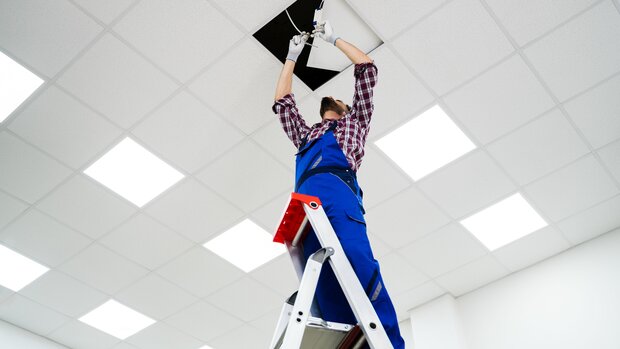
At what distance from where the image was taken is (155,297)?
15.2ft

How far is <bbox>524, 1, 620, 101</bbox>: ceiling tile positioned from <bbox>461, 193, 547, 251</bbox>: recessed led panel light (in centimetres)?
94

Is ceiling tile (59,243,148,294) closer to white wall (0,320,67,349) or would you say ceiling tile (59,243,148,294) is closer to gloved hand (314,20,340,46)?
white wall (0,320,67,349)

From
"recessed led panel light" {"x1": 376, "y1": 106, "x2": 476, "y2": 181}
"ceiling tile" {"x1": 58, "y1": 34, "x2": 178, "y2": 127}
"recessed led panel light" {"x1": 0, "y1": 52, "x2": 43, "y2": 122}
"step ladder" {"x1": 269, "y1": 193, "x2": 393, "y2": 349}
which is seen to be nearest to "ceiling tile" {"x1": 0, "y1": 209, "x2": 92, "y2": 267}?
"recessed led panel light" {"x1": 0, "y1": 52, "x2": 43, "y2": 122}

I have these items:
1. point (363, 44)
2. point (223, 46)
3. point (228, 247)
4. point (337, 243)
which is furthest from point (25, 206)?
point (337, 243)

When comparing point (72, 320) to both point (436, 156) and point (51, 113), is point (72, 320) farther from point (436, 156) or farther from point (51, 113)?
point (436, 156)

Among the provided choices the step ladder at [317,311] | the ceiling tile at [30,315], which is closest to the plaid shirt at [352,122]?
the step ladder at [317,311]

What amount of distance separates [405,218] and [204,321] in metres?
2.27

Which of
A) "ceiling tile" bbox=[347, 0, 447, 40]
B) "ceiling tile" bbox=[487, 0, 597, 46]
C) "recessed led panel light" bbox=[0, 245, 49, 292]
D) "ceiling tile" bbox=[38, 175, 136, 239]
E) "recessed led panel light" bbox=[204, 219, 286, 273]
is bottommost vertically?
"recessed led panel light" bbox=[204, 219, 286, 273]

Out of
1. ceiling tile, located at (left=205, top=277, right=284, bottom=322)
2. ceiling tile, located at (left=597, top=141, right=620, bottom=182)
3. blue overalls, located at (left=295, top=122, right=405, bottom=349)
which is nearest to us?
blue overalls, located at (left=295, top=122, right=405, bottom=349)

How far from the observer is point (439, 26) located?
9.15 feet

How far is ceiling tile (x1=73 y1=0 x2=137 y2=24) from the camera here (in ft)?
8.97

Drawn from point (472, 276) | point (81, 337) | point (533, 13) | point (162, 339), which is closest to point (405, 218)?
point (472, 276)

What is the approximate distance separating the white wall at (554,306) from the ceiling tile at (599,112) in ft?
3.35

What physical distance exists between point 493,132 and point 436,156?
39cm
